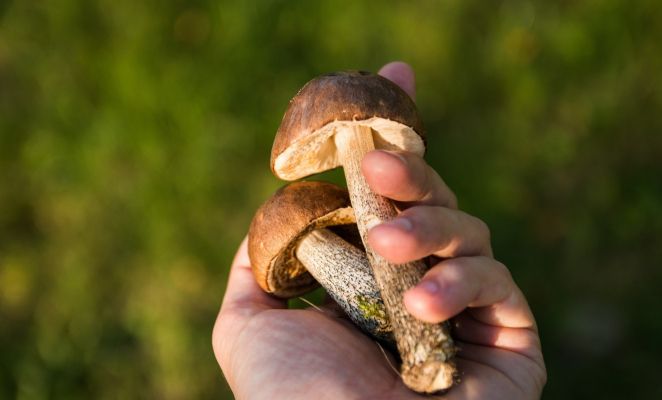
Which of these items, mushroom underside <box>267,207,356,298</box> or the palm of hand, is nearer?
the palm of hand

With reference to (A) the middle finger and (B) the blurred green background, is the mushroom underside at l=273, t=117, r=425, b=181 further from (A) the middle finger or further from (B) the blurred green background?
(B) the blurred green background

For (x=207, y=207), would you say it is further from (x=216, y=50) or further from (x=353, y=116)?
(x=353, y=116)

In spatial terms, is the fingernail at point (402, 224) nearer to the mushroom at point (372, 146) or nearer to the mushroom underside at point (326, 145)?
the mushroom at point (372, 146)

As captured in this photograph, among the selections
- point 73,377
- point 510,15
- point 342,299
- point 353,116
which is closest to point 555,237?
point 510,15

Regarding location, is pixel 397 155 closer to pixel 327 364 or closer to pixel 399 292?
Answer: pixel 399 292

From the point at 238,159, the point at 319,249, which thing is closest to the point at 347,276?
the point at 319,249

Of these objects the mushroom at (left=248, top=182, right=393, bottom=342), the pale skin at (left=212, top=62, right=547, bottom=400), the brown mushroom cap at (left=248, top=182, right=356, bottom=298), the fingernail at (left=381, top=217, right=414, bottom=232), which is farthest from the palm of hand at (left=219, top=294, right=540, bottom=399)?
the fingernail at (left=381, top=217, right=414, bottom=232)
